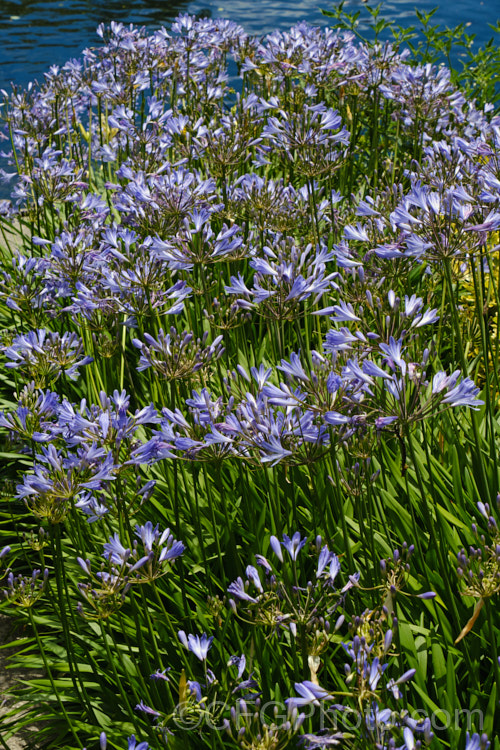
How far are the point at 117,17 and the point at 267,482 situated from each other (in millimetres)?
18412

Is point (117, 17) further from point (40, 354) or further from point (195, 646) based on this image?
point (195, 646)

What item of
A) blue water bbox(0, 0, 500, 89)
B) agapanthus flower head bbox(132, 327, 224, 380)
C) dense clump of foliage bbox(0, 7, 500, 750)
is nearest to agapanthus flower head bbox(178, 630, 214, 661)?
dense clump of foliage bbox(0, 7, 500, 750)

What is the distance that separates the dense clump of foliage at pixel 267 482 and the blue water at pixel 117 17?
10.7 metres

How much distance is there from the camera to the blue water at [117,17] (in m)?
14.5

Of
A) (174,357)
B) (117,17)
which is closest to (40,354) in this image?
(174,357)

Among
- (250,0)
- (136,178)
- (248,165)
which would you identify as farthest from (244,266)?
(250,0)

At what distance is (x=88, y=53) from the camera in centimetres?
668

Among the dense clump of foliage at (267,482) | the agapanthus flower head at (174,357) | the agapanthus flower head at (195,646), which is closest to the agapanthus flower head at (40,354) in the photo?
the dense clump of foliage at (267,482)

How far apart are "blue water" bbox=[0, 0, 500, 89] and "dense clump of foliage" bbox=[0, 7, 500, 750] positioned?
35.0ft

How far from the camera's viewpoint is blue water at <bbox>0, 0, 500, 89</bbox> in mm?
14492

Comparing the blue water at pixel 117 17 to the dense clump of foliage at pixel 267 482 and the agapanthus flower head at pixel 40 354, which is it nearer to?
the dense clump of foliage at pixel 267 482

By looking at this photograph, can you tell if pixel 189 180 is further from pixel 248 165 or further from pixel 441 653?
pixel 248 165

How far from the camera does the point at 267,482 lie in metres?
2.69

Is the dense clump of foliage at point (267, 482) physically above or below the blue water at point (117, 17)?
below
